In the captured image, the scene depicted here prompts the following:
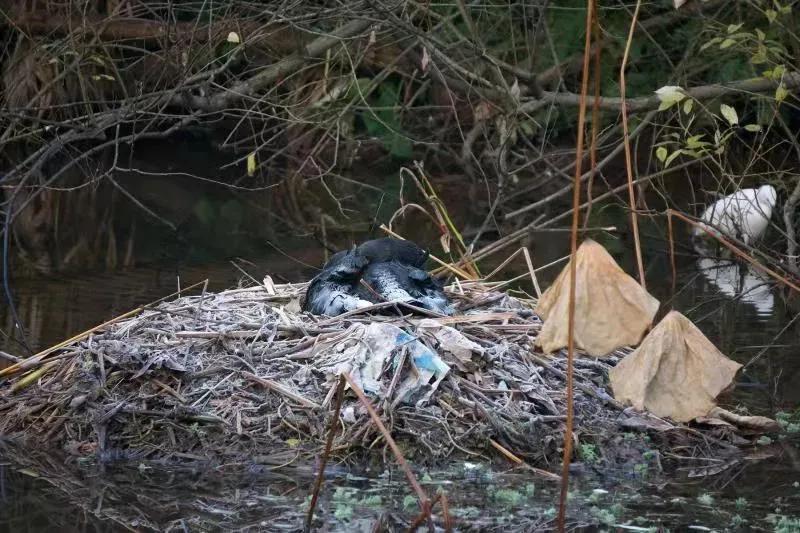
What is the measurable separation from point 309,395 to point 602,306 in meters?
2.65

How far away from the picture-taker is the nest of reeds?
5.43 m

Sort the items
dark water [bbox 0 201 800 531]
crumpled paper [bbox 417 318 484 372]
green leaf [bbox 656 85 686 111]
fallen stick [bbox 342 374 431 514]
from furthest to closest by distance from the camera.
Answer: crumpled paper [bbox 417 318 484 372], green leaf [bbox 656 85 686 111], dark water [bbox 0 201 800 531], fallen stick [bbox 342 374 431 514]

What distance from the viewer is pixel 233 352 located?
19.6 ft

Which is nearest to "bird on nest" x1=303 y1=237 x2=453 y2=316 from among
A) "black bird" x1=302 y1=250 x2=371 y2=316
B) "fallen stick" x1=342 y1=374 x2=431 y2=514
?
"black bird" x1=302 y1=250 x2=371 y2=316

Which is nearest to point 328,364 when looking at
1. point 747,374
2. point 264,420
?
point 264,420

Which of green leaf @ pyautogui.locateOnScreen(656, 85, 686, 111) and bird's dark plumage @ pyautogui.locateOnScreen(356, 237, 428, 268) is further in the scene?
bird's dark plumage @ pyautogui.locateOnScreen(356, 237, 428, 268)

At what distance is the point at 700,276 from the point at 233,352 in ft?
17.9

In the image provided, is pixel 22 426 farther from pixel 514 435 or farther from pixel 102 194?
pixel 102 194

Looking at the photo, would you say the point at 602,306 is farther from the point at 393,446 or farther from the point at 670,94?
the point at 670,94

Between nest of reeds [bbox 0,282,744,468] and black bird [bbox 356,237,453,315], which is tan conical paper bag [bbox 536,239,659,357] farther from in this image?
black bird [bbox 356,237,453,315]

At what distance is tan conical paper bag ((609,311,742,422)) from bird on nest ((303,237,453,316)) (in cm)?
298

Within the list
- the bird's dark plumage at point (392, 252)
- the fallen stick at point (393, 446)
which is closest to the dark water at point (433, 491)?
the fallen stick at point (393, 446)

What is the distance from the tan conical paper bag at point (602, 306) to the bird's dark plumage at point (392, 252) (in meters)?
3.56

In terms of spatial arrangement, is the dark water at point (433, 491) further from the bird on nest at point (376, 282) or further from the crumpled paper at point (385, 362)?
the bird on nest at point (376, 282)
